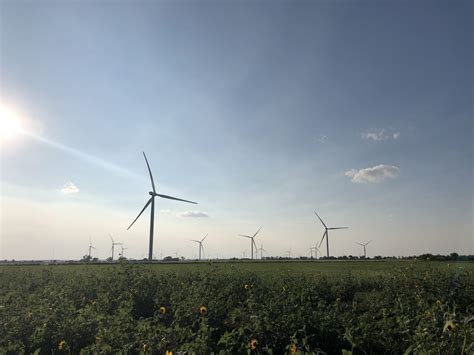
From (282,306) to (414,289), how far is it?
461 centimetres

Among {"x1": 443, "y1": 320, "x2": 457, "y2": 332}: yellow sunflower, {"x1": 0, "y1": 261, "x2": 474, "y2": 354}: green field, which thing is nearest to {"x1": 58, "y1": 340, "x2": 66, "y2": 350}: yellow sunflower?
{"x1": 0, "y1": 261, "x2": 474, "y2": 354}: green field

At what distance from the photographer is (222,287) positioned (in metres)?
11.2

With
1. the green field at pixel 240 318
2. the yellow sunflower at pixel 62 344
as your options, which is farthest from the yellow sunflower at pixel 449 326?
the yellow sunflower at pixel 62 344

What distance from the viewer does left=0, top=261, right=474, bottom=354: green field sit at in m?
6.17

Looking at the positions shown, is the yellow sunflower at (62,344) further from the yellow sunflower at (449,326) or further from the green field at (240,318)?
the yellow sunflower at (449,326)

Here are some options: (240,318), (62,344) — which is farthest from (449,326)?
(62,344)

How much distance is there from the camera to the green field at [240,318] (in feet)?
20.2

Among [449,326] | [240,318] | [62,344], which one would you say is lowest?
[62,344]

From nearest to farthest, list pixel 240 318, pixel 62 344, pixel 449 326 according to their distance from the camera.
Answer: pixel 449 326, pixel 62 344, pixel 240 318

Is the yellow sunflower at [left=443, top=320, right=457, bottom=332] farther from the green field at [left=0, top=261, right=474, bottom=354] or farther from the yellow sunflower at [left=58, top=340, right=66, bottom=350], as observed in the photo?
the yellow sunflower at [left=58, top=340, right=66, bottom=350]

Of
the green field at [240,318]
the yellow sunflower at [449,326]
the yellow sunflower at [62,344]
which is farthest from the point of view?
the yellow sunflower at [62,344]

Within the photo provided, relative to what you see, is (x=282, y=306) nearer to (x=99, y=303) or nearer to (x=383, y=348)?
(x=383, y=348)

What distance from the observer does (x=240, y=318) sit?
8.46 metres

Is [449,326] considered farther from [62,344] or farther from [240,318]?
[62,344]
